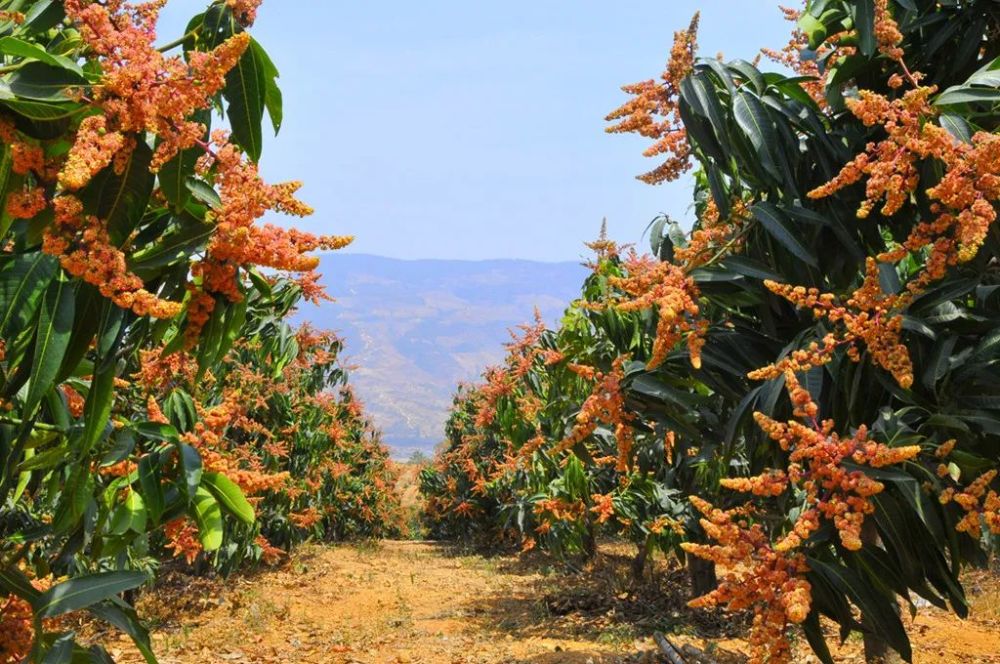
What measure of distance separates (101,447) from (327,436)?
36.3 feet

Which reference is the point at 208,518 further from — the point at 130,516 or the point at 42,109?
the point at 42,109

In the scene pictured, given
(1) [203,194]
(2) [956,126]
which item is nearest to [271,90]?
(1) [203,194]

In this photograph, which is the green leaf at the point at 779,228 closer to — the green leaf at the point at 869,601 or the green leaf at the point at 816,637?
the green leaf at the point at 869,601

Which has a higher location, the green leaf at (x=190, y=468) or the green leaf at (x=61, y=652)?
the green leaf at (x=190, y=468)

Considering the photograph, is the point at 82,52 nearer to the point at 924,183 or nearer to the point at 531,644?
the point at 924,183

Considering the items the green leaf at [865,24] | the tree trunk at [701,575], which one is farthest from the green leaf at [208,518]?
the tree trunk at [701,575]

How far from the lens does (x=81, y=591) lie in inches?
71.8

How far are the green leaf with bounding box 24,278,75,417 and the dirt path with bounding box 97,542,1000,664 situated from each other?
18.1 feet

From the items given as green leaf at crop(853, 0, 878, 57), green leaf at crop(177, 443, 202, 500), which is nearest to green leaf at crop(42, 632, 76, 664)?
green leaf at crop(177, 443, 202, 500)

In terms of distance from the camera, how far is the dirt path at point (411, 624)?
6.86m

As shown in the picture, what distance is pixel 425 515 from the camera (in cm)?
2103

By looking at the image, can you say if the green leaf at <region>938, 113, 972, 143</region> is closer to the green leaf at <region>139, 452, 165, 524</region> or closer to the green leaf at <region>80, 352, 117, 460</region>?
the green leaf at <region>80, 352, 117, 460</region>

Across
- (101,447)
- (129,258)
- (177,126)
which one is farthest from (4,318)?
(101,447)

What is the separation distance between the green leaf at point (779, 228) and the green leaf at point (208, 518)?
1.68 metres
